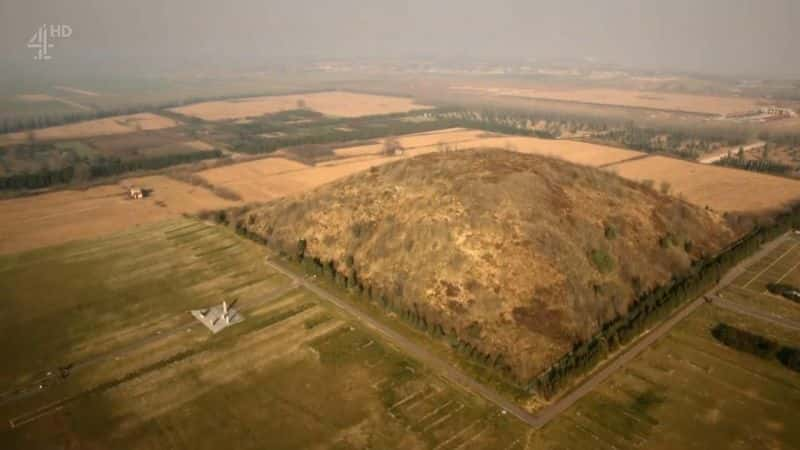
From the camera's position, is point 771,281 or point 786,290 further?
point 771,281

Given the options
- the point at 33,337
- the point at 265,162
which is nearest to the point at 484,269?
the point at 33,337

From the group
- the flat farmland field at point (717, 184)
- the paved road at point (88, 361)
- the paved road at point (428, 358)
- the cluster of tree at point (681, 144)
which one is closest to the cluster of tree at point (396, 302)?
the paved road at point (428, 358)

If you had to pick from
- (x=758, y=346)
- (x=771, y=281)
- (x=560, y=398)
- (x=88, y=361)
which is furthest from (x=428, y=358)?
(x=771, y=281)

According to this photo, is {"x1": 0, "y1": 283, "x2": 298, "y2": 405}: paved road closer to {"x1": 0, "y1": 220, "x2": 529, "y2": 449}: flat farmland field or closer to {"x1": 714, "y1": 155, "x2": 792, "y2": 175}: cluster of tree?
{"x1": 0, "y1": 220, "x2": 529, "y2": 449}: flat farmland field

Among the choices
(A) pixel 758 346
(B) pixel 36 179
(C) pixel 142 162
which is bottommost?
(B) pixel 36 179

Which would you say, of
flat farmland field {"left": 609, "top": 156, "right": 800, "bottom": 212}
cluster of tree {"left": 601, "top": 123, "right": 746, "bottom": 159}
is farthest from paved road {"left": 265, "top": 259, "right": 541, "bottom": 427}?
cluster of tree {"left": 601, "top": 123, "right": 746, "bottom": 159}

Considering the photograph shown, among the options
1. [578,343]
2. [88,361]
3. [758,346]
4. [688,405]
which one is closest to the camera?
[688,405]

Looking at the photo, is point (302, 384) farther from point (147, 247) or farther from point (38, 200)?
point (38, 200)

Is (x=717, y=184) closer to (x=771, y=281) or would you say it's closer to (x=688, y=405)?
(x=771, y=281)
